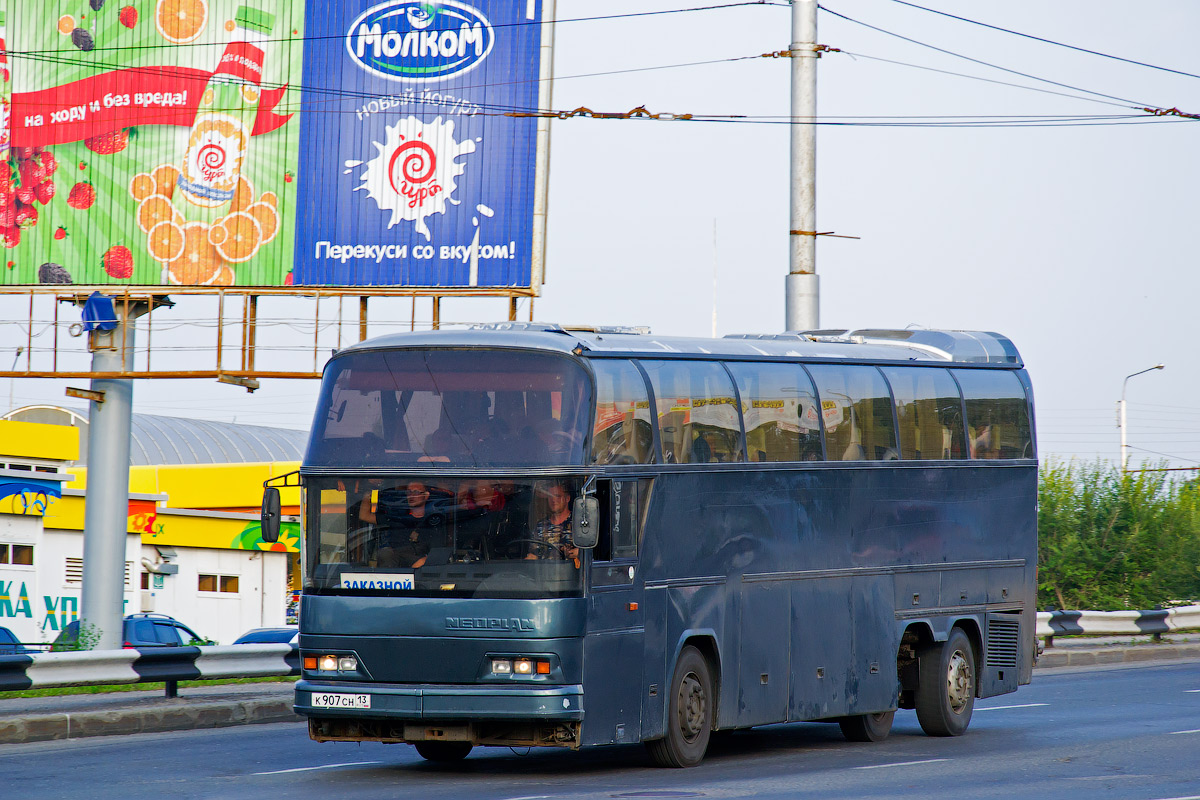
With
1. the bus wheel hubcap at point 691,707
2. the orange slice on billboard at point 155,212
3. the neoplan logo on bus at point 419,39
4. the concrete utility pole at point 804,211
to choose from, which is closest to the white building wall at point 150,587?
the orange slice on billboard at point 155,212

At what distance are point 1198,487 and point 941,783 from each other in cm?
2407

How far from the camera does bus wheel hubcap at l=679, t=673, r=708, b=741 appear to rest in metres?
12.4

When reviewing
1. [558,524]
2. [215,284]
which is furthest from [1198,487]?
[558,524]

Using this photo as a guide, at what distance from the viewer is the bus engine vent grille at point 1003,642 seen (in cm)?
1606

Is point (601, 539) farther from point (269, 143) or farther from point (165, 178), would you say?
point (165, 178)

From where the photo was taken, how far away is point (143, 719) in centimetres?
1507

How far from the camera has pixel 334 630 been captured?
38.0ft

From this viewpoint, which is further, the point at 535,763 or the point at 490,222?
the point at 490,222

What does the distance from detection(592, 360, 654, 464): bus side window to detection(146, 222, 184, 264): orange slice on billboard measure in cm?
1441

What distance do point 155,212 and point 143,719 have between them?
11701 millimetres

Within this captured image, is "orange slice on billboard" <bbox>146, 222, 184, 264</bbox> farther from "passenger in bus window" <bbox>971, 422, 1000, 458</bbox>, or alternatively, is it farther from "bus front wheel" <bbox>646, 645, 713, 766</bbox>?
"bus front wheel" <bbox>646, 645, 713, 766</bbox>

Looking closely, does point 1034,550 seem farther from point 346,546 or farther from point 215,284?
point 215,284

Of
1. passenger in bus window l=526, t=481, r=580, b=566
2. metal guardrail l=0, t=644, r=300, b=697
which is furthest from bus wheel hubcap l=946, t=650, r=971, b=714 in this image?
metal guardrail l=0, t=644, r=300, b=697

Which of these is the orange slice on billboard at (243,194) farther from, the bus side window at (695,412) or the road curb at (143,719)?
the bus side window at (695,412)
